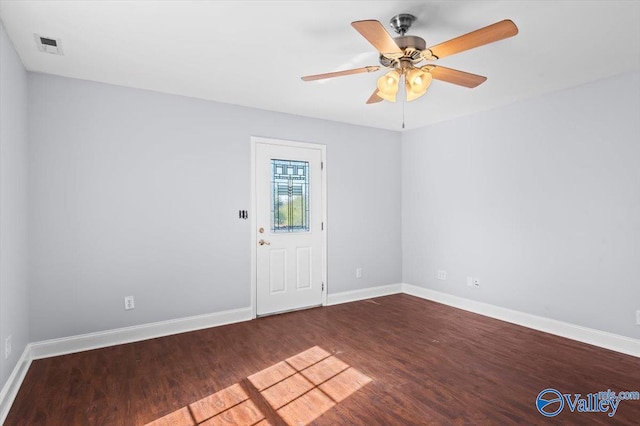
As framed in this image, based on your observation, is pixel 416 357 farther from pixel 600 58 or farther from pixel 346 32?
pixel 600 58

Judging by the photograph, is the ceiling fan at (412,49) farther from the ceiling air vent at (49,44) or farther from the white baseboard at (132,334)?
the white baseboard at (132,334)

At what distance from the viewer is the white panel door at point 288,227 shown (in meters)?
4.19

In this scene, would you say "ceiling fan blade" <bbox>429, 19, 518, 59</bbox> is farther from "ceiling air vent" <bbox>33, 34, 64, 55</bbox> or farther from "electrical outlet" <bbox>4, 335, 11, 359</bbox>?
"electrical outlet" <bbox>4, 335, 11, 359</bbox>

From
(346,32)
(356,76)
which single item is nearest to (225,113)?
(356,76)

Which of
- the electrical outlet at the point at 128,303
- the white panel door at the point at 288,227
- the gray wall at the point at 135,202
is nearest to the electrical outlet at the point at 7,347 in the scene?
the gray wall at the point at 135,202

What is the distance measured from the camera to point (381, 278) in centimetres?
520

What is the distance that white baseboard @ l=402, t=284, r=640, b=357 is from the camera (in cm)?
308

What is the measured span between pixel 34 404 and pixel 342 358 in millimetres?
2208

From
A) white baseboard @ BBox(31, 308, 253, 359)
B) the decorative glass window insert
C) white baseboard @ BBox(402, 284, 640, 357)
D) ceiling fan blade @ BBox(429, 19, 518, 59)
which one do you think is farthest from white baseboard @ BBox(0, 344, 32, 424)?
white baseboard @ BBox(402, 284, 640, 357)

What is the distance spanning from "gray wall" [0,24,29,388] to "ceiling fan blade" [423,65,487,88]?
2.87 metres

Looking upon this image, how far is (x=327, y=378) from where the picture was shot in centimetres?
264

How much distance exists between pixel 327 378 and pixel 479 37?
247 centimetres

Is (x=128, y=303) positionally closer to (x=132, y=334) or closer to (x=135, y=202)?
(x=132, y=334)

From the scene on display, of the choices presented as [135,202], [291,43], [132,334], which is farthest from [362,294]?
[291,43]
